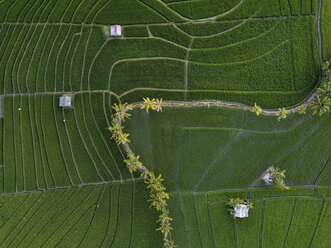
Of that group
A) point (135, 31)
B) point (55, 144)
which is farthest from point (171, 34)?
point (55, 144)

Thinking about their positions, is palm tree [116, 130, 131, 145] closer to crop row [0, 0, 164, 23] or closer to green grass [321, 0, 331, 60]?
crop row [0, 0, 164, 23]

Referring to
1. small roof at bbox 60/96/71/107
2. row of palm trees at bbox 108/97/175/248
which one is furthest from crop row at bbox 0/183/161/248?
small roof at bbox 60/96/71/107

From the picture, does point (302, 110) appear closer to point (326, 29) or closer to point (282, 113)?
point (282, 113)

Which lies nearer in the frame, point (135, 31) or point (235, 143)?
point (135, 31)

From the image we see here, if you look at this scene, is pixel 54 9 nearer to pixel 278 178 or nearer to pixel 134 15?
pixel 134 15

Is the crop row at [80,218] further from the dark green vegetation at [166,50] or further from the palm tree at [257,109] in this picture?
the palm tree at [257,109]

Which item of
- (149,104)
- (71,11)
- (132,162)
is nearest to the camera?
(149,104)
